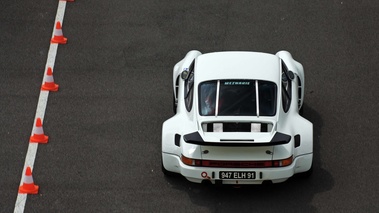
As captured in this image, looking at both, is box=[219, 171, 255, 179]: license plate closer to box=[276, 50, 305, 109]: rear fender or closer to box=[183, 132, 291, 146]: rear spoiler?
box=[183, 132, 291, 146]: rear spoiler

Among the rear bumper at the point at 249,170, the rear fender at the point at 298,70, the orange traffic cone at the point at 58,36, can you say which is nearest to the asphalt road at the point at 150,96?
the orange traffic cone at the point at 58,36

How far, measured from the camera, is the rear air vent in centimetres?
1816

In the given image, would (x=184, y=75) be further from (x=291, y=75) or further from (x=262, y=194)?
(x=262, y=194)

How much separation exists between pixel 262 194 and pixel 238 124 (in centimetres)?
128

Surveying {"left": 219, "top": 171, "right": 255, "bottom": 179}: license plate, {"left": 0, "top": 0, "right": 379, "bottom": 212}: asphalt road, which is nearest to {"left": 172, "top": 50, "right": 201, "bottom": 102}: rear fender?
{"left": 0, "top": 0, "right": 379, "bottom": 212}: asphalt road

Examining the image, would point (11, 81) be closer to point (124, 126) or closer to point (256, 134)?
point (124, 126)

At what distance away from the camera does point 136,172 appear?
19.3 m

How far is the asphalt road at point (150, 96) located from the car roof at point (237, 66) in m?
1.43

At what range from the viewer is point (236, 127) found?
18172 millimetres

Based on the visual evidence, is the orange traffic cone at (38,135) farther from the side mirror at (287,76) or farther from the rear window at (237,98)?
the side mirror at (287,76)

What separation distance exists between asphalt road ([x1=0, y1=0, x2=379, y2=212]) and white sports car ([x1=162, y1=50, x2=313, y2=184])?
65cm

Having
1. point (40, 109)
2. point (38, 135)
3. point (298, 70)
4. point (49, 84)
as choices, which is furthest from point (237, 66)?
point (49, 84)

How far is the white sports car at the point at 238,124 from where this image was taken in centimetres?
1795

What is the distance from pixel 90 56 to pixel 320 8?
15.6 ft
